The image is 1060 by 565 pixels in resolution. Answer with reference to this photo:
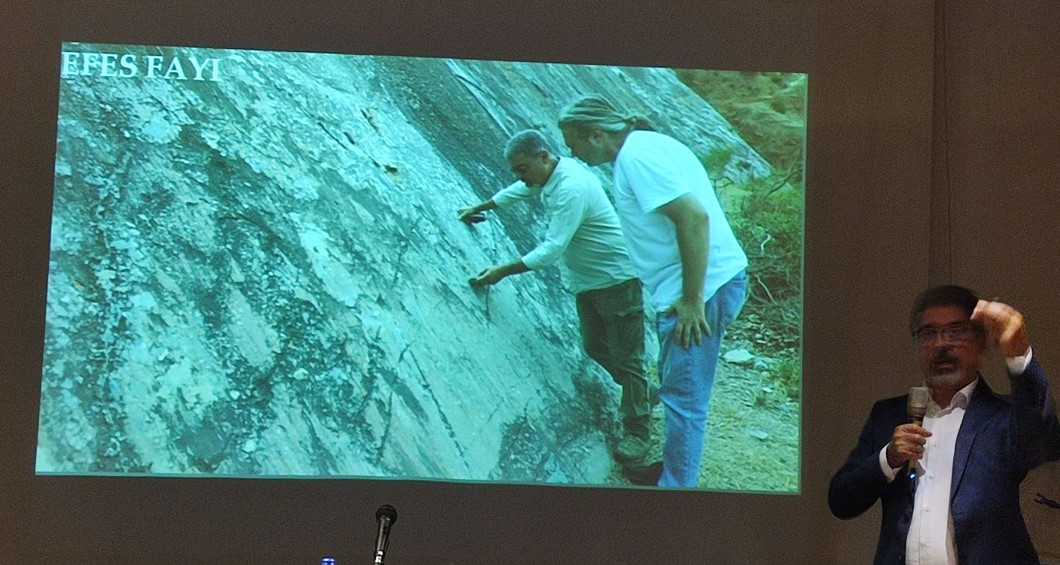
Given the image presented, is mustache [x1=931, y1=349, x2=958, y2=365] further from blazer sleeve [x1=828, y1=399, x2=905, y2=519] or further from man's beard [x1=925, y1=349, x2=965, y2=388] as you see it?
blazer sleeve [x1=828, y1=399, x2=905, y2=519]

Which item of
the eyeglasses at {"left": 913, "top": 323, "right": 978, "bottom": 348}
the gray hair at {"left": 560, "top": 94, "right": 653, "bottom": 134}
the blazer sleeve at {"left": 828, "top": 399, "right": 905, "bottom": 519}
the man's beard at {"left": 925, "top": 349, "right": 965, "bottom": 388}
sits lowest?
the blazer sleeve at {"left": 828, "top": 399, "right": 905, "bottom": 519}

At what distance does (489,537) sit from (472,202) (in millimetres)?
1191

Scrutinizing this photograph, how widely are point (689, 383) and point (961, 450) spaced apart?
4.42 feet

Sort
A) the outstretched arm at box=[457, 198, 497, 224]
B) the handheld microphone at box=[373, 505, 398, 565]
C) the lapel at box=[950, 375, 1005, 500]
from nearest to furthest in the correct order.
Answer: the handheld microphone at box=[373, 505, 398, 565]
the lapel at box=[950, 375, 1005, 500]
the outstretched arm at box=[457, 198, 497, 224]

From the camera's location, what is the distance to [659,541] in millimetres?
3988

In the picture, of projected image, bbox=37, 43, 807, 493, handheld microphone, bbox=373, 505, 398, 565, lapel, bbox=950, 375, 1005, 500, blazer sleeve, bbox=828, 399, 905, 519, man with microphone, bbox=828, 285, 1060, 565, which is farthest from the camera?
projected image, bbox=37, 43, 807, 493

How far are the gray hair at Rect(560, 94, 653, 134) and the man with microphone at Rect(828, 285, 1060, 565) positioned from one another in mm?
1446

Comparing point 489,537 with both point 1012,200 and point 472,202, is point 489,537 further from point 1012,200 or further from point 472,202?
point 1012,200

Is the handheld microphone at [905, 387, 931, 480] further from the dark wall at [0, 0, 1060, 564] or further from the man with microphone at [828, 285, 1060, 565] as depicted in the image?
the dark wall at [0, 0, 1060, 564]

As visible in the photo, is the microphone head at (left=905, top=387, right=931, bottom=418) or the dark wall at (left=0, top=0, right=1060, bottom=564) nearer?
the microphone head at (left=905, top=387, right=931, bottom=418)

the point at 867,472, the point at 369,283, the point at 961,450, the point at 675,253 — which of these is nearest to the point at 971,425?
the point at 961,450

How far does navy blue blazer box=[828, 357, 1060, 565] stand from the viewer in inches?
105

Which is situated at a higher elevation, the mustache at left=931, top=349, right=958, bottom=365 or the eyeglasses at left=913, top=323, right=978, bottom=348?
the eyeglasses at left=913, top=323, right=978, bottom=348

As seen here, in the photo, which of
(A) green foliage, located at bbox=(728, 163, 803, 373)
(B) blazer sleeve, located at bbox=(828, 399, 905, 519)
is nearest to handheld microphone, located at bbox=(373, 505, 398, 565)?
(B) blazer sleeve, located at bbox=(828, 399, 905, 519)
